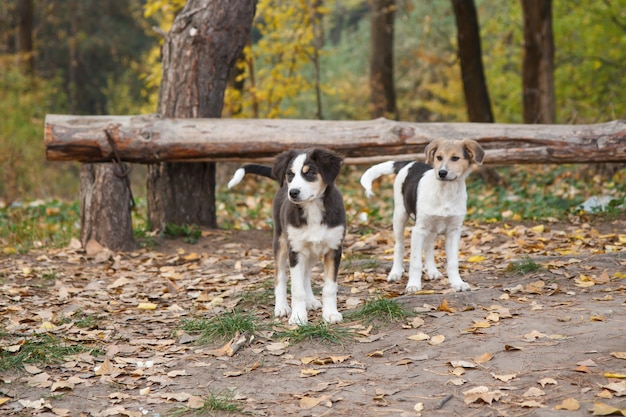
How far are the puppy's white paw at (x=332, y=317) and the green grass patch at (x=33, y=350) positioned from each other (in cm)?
180

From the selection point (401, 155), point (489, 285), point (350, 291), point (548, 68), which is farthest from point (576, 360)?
point (548, 68)

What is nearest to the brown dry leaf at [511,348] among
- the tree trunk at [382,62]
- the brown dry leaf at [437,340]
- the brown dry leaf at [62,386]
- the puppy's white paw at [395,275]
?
the brown dry leaf at [437,340]

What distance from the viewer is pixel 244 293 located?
7.03 metres

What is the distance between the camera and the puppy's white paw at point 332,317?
5.88 metres

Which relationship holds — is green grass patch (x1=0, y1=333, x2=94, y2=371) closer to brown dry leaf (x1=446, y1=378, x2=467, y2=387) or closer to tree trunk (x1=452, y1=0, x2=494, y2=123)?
brown dry leaf (x1=446, y1=378, x2=467, y2=387)

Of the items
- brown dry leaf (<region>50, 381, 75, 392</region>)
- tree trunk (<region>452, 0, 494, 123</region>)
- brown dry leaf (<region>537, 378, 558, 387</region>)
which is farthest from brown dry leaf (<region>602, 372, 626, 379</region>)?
tree trunk (<region>452, 0, 494, 123</region>)

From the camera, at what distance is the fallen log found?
9430 millimetres

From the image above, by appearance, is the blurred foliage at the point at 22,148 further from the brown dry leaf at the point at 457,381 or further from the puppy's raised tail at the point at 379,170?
the brown dry leaf at the point at 457,381

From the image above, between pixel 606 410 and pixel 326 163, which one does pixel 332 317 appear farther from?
pixel 606 410

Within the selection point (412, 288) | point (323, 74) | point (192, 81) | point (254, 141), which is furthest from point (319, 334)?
point (323, 74)

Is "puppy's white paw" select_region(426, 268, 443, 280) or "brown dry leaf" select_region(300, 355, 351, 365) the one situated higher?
"puppy's white paw" select_region(426, 268, 443, 280)

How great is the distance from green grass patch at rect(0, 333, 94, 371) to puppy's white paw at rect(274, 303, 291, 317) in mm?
1501

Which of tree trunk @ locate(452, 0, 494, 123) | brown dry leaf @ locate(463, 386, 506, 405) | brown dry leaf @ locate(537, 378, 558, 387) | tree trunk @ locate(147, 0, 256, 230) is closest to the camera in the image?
brown dry leaf @ locate(463, 386, 506, 405)

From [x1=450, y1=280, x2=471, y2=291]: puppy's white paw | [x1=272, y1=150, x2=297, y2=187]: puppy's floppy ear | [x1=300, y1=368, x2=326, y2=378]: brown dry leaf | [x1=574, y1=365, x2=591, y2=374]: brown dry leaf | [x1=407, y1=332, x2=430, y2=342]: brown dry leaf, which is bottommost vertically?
[x1=300, y1=368, x2=326, y2=378]: brown dry leaf
